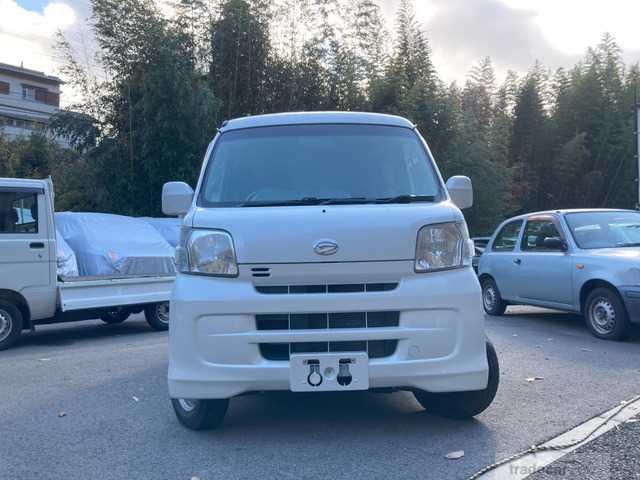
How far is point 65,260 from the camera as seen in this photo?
30.1 ft

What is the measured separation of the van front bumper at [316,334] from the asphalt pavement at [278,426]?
39 centimetres

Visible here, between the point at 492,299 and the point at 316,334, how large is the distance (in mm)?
7521

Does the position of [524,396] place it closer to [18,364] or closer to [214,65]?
[18,364]

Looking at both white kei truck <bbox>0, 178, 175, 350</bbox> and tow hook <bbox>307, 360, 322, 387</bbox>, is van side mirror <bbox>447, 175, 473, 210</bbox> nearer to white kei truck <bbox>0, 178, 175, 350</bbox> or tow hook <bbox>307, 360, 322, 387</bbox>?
tow hook <bbox>307, 360, 322, 387</bbox>

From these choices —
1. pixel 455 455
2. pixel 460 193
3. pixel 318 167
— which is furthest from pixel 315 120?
pixel 455 455

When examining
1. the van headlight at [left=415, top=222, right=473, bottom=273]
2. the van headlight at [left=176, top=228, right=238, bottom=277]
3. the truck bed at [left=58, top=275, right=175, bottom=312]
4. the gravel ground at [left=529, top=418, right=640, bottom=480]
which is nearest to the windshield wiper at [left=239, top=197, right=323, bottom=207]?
the van headlight at [left=176, top=228, right=238, bottom=277]

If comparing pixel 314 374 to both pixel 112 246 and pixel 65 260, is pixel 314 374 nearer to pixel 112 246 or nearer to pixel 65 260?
pixel 65 260

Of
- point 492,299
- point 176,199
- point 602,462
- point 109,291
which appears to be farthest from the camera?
point 492,299

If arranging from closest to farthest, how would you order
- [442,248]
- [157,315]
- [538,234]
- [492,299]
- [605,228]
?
[442,248] < [605,228] < [538,234] < [157,315] < [492,299]

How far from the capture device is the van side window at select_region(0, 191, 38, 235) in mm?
8594

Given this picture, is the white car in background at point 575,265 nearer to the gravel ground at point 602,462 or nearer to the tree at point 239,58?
the gravel ground at point 602,462

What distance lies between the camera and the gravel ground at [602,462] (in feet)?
12.1

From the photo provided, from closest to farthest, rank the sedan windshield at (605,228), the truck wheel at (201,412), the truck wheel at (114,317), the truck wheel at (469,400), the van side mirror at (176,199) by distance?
the truck wheel at (201,412), the truck wheel at (469,400), the van side mirror at (176,199), the sedan windshield at (605,228), the truck wheel at (114,317)

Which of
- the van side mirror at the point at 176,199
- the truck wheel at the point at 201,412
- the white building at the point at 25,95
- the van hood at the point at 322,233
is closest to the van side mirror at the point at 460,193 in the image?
the van hood at the point at 322,233
